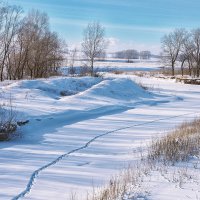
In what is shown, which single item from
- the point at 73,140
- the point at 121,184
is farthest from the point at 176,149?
the point at 73,140

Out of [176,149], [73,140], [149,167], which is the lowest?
[73,140]

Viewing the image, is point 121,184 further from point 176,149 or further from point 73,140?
point 73,140

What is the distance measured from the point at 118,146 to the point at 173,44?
72.3 metres

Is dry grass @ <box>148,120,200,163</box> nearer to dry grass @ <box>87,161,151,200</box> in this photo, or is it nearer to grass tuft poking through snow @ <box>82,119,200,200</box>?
grass tuft poking through snow @ <box>82,119,200,200</box>

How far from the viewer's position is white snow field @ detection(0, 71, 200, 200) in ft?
23.8

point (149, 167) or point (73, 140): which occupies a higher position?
point (149, 167)

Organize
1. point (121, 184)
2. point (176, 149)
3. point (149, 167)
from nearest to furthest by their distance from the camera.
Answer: point (121, 184) < point (149, 167) < point (176, 149)

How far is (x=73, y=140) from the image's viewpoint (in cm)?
1230

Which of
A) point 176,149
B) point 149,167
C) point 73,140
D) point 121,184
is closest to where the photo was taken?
point 121,184

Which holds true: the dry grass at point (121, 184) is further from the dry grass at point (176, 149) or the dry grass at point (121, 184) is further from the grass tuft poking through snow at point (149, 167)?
the dry grass at point (176, 149)

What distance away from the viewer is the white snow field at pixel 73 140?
7266mm

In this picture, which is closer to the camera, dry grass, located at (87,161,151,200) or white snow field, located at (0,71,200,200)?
dry grass, located at (87,161,151,200)

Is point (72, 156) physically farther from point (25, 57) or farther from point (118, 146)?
point (25, 57)

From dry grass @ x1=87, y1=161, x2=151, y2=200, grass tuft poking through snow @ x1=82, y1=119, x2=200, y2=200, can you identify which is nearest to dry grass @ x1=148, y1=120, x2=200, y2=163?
grass tuft poking through snow @ x1=82, y1=119, x2=200, y2=200
